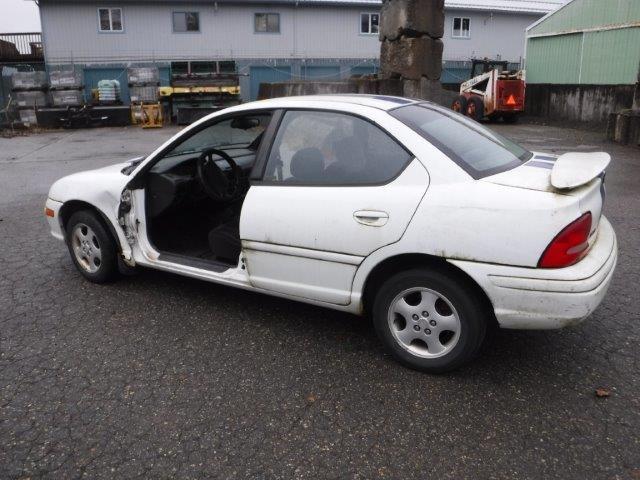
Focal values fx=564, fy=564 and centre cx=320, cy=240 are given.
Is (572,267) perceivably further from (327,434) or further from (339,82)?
(339,82)

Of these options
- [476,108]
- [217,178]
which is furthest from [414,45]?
[217,178]

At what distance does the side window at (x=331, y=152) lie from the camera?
10.8 feet

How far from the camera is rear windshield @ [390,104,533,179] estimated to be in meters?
3.23

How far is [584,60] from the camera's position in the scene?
2019 cm

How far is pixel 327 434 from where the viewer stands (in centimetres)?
278

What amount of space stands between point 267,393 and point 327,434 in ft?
1.62

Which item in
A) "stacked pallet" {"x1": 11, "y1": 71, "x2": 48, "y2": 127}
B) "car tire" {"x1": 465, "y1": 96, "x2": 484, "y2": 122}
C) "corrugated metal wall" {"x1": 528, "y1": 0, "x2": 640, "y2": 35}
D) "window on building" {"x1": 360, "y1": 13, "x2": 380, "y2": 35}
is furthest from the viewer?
"window on building" {"x1": 360, "y1": 13, "x2": 380, "y2": 35}

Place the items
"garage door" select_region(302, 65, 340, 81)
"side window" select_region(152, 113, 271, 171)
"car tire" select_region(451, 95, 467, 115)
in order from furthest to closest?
"garage door" select_region(302, 65, 340, 81) < "car tire" select_region(451, 95, 467, 115) < "side window" select_region(152, 113, 271, 171)

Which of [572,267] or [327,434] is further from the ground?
[572,267]

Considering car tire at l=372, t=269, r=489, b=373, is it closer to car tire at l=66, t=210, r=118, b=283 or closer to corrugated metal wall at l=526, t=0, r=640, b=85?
car tire at l=66, t=210, r=118, b=283

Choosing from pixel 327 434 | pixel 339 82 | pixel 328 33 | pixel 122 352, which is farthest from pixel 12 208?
pixel 328 33

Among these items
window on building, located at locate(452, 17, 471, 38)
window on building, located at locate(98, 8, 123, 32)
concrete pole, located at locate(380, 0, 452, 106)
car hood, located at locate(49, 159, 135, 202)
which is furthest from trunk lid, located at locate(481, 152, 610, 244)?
window on building, located at locate(452, 17, 471, 38)

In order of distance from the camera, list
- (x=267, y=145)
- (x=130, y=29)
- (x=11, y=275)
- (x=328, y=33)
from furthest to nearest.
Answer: (x=328, y=33) → (x=130, y=29) → (x=11, y=275) → (x=267, y=145)

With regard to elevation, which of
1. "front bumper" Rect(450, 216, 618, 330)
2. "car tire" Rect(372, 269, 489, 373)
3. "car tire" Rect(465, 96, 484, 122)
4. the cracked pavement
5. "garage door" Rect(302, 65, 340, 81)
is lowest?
the cracked pavement
